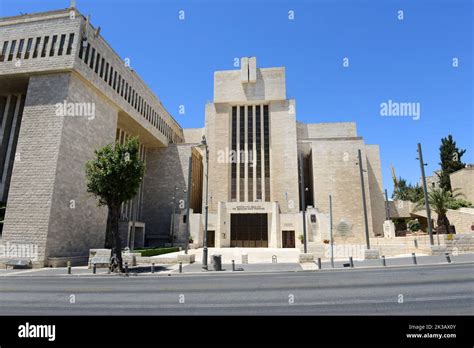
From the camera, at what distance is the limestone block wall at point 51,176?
2248 centimetres

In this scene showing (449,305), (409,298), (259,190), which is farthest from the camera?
(259,190)

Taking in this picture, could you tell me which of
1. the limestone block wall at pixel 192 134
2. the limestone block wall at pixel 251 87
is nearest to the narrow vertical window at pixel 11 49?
the limestone block wall at pixel 251 87

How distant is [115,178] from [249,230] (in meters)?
25.5

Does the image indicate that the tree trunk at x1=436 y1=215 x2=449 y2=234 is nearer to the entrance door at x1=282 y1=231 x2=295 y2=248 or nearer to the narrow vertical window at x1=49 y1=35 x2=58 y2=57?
the entrance door at x1=282 y1=231 x2=295 y2=248

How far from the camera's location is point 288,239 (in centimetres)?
3966

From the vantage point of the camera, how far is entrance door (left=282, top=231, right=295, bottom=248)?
39388 millimetres

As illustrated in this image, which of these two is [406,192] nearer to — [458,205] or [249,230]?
[458,205]

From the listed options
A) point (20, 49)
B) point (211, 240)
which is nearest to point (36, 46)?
point (20, 49)

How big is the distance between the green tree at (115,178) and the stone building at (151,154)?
571 centimetres

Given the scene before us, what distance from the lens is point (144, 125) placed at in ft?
127

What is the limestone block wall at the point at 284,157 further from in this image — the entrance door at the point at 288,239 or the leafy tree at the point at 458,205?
the leafy tree at the point at 458,205
